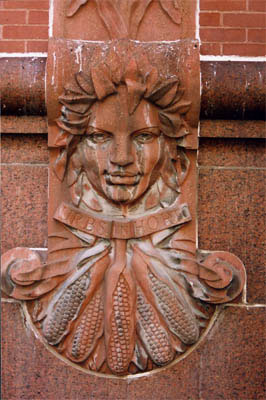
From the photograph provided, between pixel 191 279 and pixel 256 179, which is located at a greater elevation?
pixel 256 179

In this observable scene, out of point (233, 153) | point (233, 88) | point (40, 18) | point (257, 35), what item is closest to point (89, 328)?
point (233, 153)

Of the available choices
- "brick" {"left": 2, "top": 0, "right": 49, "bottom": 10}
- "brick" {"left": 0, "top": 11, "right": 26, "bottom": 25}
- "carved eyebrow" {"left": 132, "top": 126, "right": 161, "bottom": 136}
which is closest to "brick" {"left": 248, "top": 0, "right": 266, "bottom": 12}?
"carved eyebrow" {"left": 132, "top": 126, "right": 161, "bottom": 136}

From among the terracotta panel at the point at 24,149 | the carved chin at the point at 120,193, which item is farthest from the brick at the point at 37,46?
the carved chin at the point at 120,193

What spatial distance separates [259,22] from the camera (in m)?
2.70

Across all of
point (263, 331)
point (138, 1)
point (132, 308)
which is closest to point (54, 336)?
point (132, 308)

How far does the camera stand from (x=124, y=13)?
2631 millimetres

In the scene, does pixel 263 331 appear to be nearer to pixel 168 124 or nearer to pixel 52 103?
pixel 168 124

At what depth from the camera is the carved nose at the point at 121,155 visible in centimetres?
257

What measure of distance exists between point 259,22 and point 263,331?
1546 mm

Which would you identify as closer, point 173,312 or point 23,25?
point 173,312

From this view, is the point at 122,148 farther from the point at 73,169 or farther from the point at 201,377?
the point at 201,377

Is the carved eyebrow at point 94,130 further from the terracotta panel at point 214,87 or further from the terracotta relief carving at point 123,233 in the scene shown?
the terracotta panel at point 214,87

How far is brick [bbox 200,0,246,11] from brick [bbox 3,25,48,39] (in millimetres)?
805

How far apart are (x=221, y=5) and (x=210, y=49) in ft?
0.75
